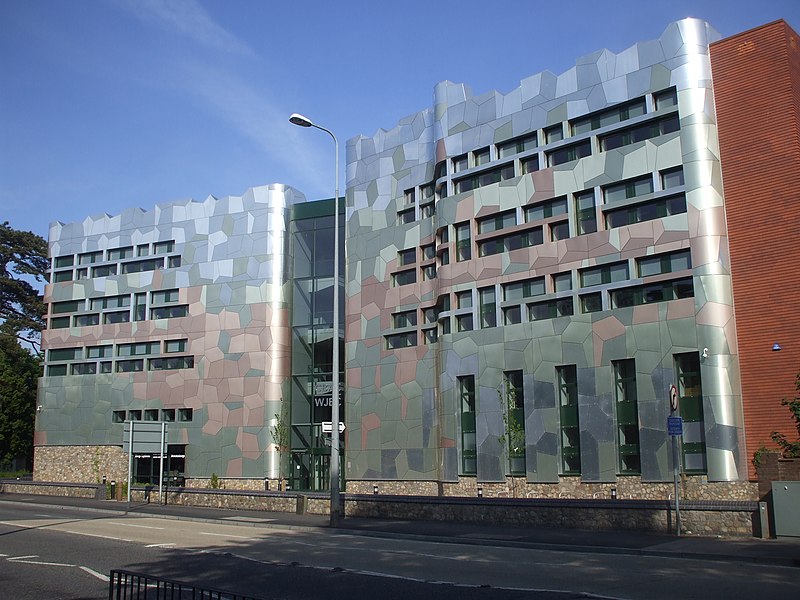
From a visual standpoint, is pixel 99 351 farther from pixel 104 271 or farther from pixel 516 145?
pixel 516 145

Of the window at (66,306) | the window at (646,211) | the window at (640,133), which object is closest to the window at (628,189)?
the window at (646,211)

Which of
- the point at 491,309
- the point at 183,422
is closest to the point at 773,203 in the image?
the point at 491,309

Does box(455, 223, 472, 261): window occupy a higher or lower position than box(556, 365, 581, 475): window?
higher

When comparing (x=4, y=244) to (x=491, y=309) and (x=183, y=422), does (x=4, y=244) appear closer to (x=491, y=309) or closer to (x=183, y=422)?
(x=183, y=422)

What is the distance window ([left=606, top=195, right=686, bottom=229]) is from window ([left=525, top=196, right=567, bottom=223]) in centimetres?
236

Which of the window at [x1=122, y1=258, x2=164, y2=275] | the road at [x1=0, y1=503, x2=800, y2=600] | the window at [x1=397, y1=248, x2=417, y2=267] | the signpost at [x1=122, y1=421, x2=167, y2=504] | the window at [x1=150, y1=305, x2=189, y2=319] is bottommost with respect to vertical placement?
the road at [x1=0, y1=503, x2=800, y2=600]

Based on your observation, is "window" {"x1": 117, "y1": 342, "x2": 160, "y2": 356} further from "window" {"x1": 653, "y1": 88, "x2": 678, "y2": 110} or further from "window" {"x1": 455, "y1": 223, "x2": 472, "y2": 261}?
"window" {"x1": 653, "y1": 88, "x2": 678, "y2": 110}

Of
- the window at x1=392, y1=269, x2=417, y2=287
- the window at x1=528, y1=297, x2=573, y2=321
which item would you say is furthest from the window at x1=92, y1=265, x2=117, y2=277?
the window at x1=528, y1=297, x2=573, y2=321

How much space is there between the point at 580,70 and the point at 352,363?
19868 millimetres

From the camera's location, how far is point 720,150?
109 ft

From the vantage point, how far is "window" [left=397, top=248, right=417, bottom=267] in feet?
145

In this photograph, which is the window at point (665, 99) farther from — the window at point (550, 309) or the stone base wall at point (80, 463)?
the stone base wall at point (80, 463)

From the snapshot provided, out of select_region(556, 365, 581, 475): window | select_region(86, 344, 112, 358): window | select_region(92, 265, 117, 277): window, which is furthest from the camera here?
select_region(92, 265, 117, 277): window

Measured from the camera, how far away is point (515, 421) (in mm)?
37469
